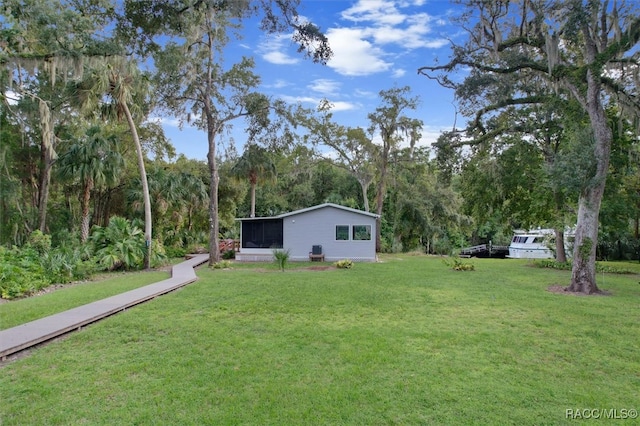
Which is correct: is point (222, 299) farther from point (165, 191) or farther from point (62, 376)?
point (165, 191)

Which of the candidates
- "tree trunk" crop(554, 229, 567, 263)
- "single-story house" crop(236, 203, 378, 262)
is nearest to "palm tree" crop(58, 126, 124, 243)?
"single-story house" crop(236, 203, 378, 262)

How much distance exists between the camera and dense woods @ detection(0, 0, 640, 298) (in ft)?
→ 25.6

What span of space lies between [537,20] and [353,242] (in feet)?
39.6

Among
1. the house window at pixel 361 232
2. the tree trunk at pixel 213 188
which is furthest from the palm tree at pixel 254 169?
the house window at pixel 361 232

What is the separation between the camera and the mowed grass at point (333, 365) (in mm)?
3455

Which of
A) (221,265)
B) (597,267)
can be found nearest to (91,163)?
(221,265)

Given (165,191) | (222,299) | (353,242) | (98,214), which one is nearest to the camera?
(222,299)

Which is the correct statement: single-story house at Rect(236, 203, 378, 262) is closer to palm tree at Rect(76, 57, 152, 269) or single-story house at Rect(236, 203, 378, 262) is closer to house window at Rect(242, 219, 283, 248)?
house window at Rect(242, 219, 283, 248)

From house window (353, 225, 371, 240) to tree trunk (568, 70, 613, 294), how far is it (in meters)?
10.0

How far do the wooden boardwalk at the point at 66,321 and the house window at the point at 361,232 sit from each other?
1104cm

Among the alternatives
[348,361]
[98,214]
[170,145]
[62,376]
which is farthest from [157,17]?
[98,214]

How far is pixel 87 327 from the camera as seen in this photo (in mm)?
6133

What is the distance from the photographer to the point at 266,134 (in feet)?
60.0

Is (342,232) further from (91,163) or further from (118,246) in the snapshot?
(91,163)
